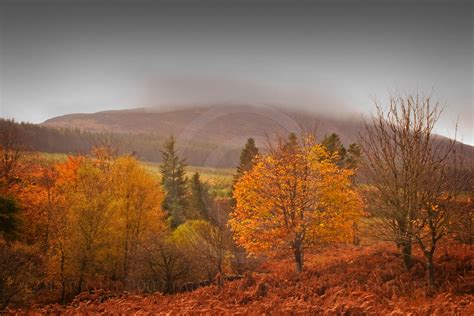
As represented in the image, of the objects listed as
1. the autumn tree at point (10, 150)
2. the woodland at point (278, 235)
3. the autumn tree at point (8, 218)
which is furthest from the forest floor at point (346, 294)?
the autumn tree at point (10, 150)

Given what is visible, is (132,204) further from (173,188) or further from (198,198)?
(173,188)

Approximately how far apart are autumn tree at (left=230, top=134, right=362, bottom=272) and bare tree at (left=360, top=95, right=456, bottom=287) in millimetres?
4369

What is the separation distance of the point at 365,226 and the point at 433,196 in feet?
11.6

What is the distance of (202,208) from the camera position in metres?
42.3

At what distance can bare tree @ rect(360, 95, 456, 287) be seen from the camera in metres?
11.4

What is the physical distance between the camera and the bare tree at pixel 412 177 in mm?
11438

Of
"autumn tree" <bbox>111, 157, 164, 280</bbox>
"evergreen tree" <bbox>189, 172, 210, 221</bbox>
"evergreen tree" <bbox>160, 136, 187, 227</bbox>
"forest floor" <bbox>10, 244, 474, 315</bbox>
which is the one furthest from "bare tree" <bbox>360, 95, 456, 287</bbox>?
"evergreen tree" <bbox>160, 136, 187, 227</bbox>

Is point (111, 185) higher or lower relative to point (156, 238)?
higher

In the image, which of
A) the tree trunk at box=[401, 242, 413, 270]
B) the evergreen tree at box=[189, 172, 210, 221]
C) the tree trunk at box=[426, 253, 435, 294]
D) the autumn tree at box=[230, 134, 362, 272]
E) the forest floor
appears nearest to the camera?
the forest floor

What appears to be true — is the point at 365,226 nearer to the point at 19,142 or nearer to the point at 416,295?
the point at 416,295

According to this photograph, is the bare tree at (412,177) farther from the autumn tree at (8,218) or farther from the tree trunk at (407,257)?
the autumn tree at (8,218)

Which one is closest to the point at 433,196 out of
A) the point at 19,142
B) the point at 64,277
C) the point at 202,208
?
the point at 64,277

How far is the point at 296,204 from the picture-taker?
17.4 metres

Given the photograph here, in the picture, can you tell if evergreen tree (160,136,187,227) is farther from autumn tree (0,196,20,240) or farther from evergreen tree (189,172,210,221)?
autumn tree (0,196,20,240)
